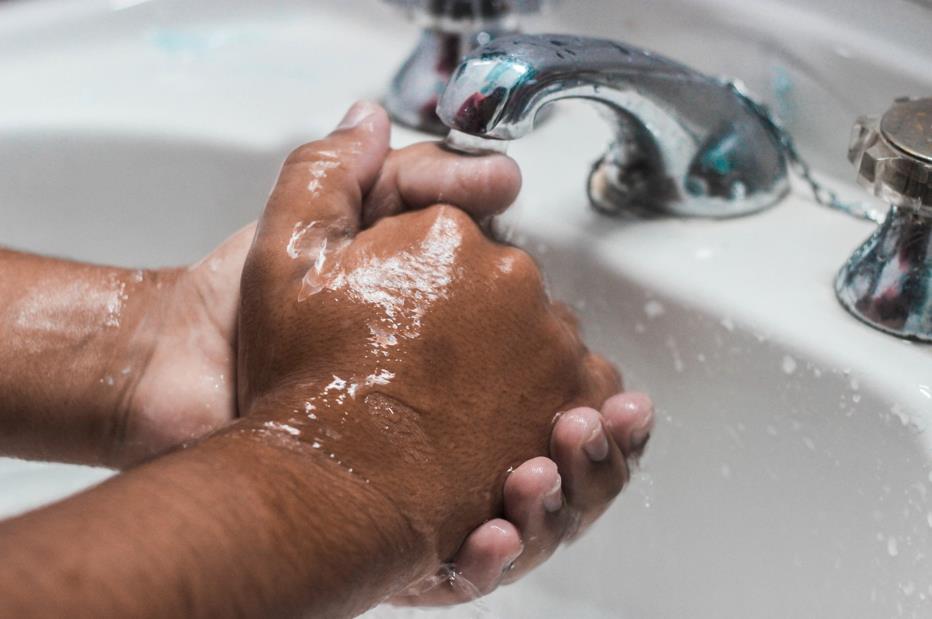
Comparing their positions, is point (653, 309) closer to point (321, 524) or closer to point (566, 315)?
point (566, 315)

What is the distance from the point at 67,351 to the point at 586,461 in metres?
0.26

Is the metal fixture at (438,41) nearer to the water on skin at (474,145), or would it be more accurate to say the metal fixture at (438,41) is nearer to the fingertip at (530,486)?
the water on skin at (474,145)

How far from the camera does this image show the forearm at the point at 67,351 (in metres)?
0.52

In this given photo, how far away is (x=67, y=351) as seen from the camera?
54cm

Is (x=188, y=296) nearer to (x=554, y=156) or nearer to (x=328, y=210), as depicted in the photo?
(x=328, y=210)

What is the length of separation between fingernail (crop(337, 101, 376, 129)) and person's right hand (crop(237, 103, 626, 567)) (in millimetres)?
33

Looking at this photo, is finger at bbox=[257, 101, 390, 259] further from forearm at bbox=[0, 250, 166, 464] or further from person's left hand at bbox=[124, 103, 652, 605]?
forearm at bbox=[0, 250, 166, 464]

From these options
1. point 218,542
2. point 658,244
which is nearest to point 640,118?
point 658,244

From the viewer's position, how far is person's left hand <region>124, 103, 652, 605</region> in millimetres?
455

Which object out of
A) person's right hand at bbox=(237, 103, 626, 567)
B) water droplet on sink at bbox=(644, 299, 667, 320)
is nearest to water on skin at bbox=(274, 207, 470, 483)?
person's right hand at bbox=(237, 103, 626, 567)

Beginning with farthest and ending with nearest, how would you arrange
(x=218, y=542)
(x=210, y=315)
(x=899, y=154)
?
(x=210, y=315) → (x=899, y=154) → (x=218, y=542)

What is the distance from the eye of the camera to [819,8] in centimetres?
61

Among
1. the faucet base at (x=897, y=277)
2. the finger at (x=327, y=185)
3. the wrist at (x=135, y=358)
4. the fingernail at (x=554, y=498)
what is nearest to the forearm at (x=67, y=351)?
the wrist at (x=135, y=358)

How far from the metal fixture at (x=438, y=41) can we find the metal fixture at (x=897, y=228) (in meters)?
0.23
